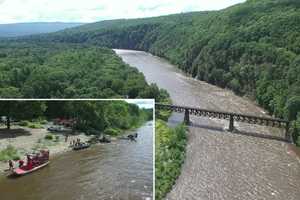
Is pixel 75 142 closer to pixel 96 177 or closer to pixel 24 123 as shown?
pixel 96 177

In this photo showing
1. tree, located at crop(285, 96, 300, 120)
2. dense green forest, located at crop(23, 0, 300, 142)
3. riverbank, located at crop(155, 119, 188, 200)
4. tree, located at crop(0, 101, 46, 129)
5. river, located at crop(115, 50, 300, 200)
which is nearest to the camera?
tree, located at crop(0, 101, 46, 129)

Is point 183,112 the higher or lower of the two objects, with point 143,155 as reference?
lower

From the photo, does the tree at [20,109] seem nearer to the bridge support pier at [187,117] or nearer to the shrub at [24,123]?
the shrub at [24,123]

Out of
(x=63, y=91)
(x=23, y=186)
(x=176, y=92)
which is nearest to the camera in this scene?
(x=23, y=186)

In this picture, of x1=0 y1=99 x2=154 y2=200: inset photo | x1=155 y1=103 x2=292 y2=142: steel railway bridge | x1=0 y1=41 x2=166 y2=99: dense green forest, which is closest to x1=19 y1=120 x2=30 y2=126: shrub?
x1=0 y1=99 x2=154 y2=200: inset photo

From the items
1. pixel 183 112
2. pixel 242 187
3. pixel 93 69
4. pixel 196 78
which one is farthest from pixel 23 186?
pixel 196 78

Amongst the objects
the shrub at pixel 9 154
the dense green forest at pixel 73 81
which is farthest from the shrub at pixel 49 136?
the dense green forest at pixel 73 81

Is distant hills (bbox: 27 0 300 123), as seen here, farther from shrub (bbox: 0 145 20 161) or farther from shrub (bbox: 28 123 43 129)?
shrub (bbox: 0 145 20 161)

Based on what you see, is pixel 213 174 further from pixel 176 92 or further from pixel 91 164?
pixel 176 92

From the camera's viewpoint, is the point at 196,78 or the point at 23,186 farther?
the point at 196,78
